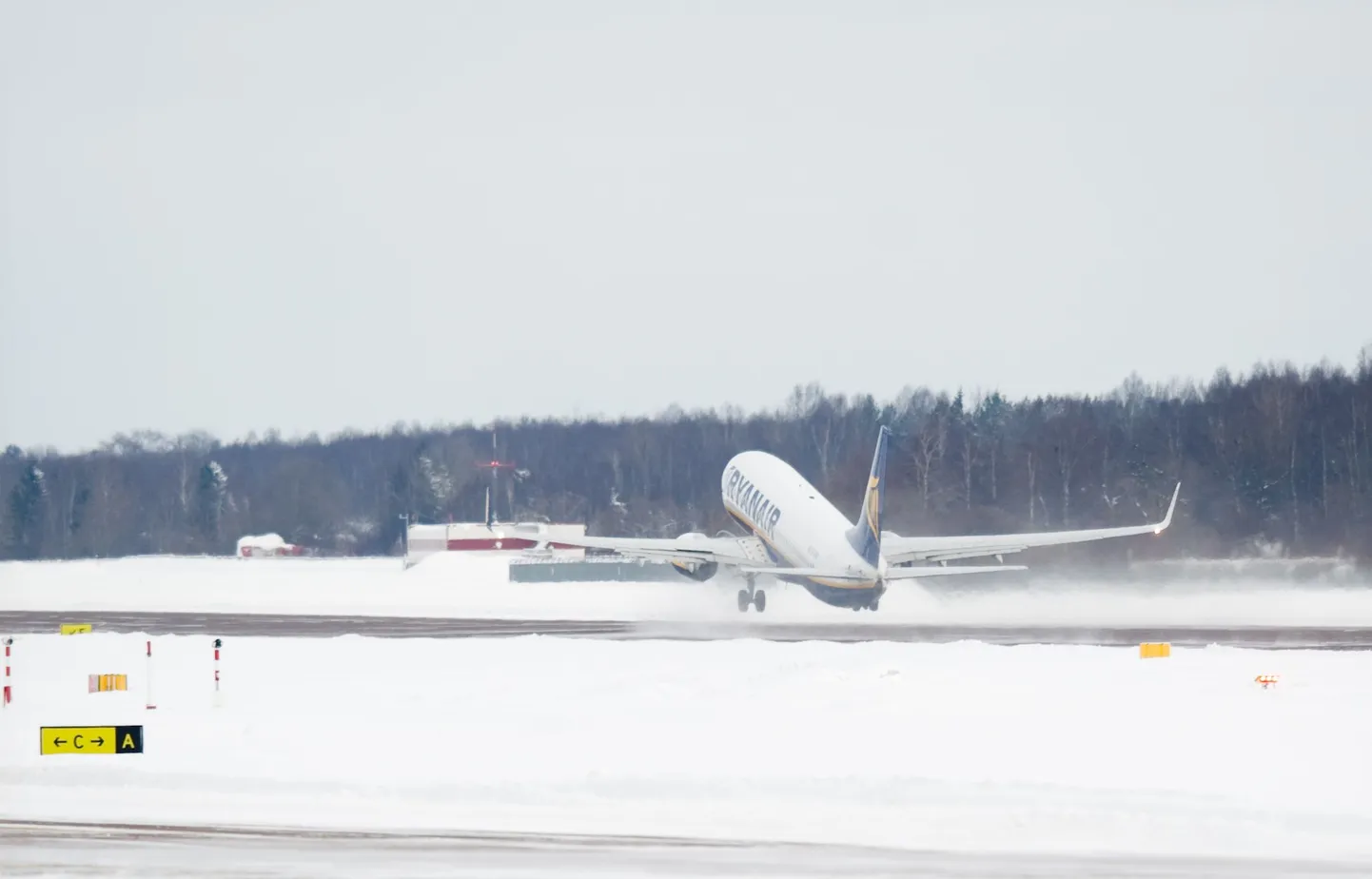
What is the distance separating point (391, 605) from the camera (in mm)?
60312

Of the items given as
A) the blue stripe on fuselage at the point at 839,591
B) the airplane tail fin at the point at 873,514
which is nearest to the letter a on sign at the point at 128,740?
the airplane tail fin at the point at 873,514

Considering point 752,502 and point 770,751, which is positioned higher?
point 752,502

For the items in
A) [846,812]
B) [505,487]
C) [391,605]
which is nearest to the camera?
[846,812]

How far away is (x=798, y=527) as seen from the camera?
5100 centimetres

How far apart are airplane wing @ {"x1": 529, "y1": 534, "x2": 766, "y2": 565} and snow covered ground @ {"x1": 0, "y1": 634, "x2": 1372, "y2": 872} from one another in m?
22.5

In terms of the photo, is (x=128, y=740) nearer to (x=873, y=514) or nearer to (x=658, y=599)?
(x=873, y=514)

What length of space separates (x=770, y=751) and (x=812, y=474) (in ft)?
311

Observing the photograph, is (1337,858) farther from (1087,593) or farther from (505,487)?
(505,487)

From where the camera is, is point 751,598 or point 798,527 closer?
point 798,527

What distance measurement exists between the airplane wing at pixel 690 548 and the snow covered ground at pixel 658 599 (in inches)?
60.8

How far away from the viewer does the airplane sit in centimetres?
4591

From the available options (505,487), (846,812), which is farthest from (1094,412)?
(846,812)

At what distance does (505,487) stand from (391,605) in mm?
75457

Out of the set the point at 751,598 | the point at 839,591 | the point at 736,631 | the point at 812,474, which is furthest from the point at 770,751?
the point at 812,474
